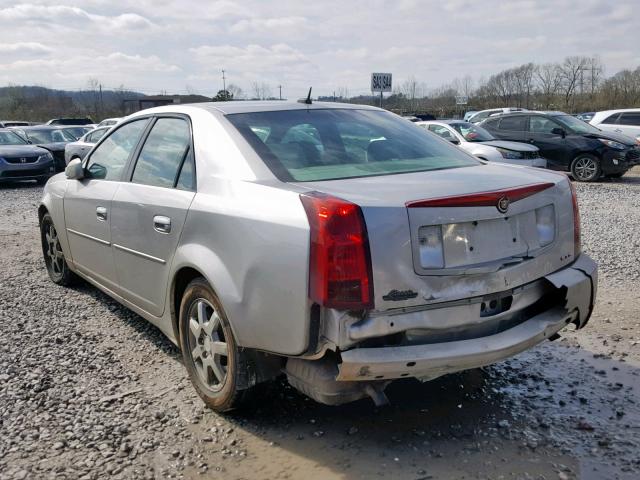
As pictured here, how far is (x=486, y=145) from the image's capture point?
43.8 ft

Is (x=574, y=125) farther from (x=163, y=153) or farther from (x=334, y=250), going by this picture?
(x=334, y=250)

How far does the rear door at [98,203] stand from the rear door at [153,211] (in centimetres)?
17

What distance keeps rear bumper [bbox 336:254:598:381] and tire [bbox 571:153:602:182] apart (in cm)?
1198

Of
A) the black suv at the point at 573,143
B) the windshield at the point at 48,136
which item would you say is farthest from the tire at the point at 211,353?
the windshield at the point at 48,136

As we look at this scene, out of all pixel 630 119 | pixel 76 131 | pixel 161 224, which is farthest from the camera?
pixel 76 131

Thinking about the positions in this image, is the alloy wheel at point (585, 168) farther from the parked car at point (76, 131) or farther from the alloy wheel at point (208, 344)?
the parked car at point (76, 131)

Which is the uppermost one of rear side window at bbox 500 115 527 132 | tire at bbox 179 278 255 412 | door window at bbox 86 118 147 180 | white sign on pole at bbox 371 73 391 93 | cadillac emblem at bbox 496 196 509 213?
white sign on pole at bbox 371 73 391 93

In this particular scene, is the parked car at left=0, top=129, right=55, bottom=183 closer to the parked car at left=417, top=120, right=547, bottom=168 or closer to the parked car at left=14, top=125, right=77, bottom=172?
the parked car at left=14, top=125, right=77, bottom=172

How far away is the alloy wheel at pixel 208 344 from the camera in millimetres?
3160

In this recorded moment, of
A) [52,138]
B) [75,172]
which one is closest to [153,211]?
[75,172]

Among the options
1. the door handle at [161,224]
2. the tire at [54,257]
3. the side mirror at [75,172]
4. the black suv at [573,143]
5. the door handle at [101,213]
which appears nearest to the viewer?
the door handle at [161,224]

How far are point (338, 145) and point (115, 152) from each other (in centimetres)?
190

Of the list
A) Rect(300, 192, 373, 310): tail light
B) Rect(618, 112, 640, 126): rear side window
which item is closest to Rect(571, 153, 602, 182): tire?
Rect(618, 112, 640, 126): rear side window

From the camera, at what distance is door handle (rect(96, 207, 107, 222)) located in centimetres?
421
